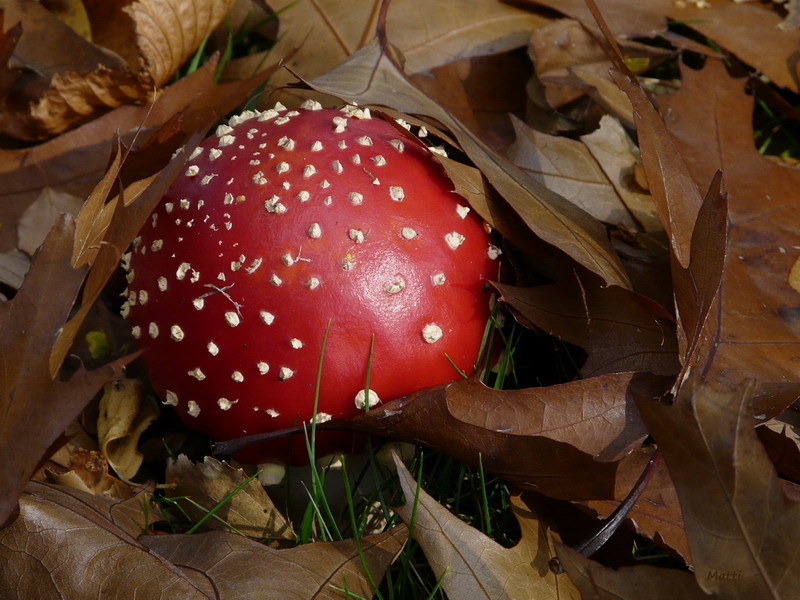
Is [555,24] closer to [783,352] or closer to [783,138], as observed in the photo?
[783,138]

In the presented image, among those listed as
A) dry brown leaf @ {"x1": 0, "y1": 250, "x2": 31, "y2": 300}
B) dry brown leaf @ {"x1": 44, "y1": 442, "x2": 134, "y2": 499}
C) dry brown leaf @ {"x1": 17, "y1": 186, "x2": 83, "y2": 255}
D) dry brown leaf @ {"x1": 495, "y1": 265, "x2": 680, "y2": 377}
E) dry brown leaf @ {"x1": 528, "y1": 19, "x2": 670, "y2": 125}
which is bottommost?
dry brown leaf @ {"x1": 44, "y1": 442, "x2": 134, "y2": 499}

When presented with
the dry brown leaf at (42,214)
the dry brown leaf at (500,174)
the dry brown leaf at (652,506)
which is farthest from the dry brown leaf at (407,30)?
the dry brown leaf at (652,506)

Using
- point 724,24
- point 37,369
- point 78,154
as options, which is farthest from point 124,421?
point 724,24

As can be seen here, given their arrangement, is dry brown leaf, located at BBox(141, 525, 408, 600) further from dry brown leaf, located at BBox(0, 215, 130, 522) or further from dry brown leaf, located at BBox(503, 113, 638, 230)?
dry brown leaf, located at BBox(503, 113, 638, 230)

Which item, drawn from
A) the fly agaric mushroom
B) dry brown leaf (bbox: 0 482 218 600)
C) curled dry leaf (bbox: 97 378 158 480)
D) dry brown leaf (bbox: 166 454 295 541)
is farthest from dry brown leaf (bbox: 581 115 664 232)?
dry brown leaf (bbox: 0 482 218 600)

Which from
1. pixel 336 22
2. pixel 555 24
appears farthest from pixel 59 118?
pixel 555 24

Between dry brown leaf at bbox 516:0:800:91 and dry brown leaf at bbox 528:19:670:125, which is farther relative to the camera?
dry brown leaf at bbox 516:0:800:91

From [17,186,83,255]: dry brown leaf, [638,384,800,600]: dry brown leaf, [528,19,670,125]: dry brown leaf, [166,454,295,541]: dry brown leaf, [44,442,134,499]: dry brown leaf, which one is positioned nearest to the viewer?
[638,384,800,600]: dry brown leaf
